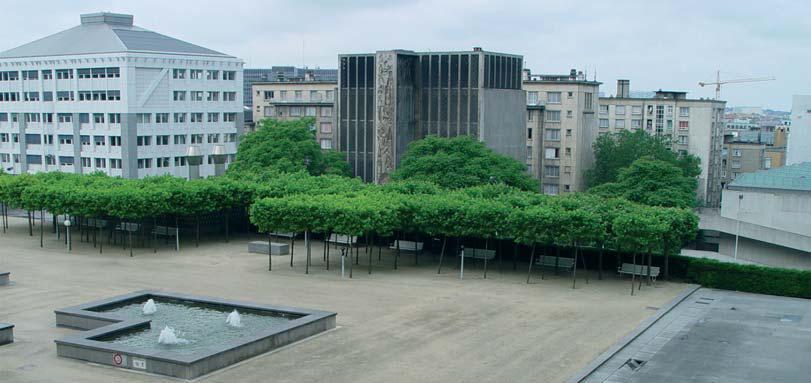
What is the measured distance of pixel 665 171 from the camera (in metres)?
79.1

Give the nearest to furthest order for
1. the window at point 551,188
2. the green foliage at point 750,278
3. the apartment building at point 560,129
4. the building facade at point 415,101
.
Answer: the green foliage at point 750,278, the building facade at point 415,101, the apartment building at point 560,129, the window at point 551,188

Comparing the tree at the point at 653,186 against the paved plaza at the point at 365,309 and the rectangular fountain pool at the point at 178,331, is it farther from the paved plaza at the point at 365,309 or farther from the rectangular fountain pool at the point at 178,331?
the rectangular fountain pool at the point at 178,331

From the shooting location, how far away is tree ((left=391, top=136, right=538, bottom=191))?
7181 cm

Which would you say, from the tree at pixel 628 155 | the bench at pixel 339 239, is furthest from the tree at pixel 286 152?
the tree at pixel 628 155

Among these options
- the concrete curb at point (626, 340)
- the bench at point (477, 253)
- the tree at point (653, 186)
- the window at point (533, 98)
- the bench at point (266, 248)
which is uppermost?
the window at point (533, 98)

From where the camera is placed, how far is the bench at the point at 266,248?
56.0 meters

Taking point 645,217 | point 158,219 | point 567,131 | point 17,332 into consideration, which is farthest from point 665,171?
point 17,332

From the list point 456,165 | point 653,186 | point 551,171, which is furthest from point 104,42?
point 653,186

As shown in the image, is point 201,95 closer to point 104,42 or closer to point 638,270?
point 104,42

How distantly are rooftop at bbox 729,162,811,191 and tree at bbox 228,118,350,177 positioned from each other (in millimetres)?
36863

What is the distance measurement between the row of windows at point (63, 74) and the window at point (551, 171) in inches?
2070

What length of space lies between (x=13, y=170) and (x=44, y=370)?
85.6m

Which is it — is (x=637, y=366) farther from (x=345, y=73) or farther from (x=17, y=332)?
(x=345, y=73)

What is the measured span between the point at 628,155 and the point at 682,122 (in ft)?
70.4
